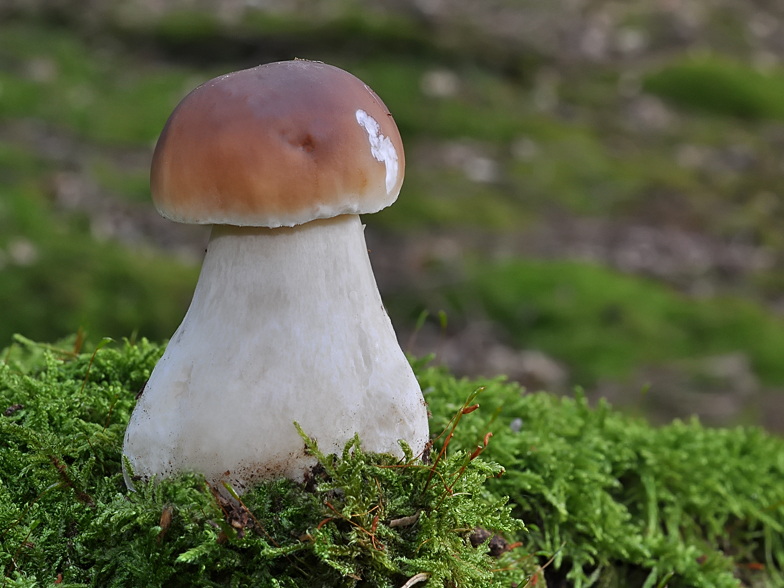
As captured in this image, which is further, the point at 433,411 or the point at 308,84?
the point at 433,411

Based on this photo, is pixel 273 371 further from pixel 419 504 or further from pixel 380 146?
pixel 380 146

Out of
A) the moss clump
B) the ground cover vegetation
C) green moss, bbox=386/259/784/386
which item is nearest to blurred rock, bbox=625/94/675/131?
green moss, bbox=386/259/784/386

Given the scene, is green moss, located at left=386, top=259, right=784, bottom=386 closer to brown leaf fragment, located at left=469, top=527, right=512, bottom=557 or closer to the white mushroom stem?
brown leaf fragment, located at left=469, top=527, right=512, bottom=557

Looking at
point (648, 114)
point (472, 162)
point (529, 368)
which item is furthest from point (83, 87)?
point (648, 114)

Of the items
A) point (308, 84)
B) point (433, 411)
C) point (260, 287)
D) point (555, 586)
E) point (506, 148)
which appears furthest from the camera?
point (506, 148)

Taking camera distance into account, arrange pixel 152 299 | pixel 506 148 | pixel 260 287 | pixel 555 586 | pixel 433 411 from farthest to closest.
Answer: pixel 506 148
pixel 152 299
pixel 433 411
pixel 555 586
pixel 260 287

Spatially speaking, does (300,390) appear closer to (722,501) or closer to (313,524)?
(313,524)

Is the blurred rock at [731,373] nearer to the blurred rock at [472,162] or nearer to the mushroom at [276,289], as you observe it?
the blurred rock at [472,162]

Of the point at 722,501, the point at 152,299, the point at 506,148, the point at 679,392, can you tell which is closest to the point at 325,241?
the point at 722,501
